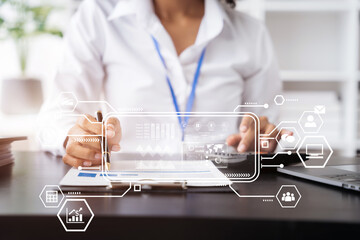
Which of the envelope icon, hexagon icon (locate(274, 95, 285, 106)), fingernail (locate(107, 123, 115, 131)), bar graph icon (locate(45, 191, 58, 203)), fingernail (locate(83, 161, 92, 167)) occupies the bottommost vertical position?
bar graph icon (locate(45, 191, 58, 203))

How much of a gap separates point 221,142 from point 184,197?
13 cm

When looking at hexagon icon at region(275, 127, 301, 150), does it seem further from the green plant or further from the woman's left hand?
the green plant

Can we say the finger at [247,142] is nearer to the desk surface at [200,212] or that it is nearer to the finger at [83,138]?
the desk surface at [200,212]

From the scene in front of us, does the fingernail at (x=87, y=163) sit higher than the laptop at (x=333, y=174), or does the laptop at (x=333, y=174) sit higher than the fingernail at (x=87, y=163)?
the fingernail at (x=87, y=163)

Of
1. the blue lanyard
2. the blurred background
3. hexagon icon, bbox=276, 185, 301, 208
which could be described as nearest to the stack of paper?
the blurred background

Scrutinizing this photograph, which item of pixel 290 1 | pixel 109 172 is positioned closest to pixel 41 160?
pixel 109 172

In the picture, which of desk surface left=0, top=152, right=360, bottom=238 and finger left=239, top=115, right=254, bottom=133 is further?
finger left=239, top=115, right=254, bottom=133

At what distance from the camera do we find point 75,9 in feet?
2.47

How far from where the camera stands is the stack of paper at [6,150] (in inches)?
19.7

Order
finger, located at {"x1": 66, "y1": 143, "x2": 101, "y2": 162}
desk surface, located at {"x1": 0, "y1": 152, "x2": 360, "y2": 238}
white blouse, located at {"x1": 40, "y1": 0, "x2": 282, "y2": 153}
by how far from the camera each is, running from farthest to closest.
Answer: white blouse, located at {"x1": 40, "y1": 0, "x2": 282, "y2": 153} → finger, located at {"x1": 66, "y1": 143, "x2": 101, "y2": 162} → desk surface, located at {"x1": 0, "y1": 152, "x2": 360, "y2": 238}

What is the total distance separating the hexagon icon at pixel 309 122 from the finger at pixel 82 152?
11.8 inches

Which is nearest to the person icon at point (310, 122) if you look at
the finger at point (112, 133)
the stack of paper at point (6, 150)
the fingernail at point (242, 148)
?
the fingernail at point (242, 148)

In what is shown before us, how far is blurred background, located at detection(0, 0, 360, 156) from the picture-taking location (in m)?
0.57

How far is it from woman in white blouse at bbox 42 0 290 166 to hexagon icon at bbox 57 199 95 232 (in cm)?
19
